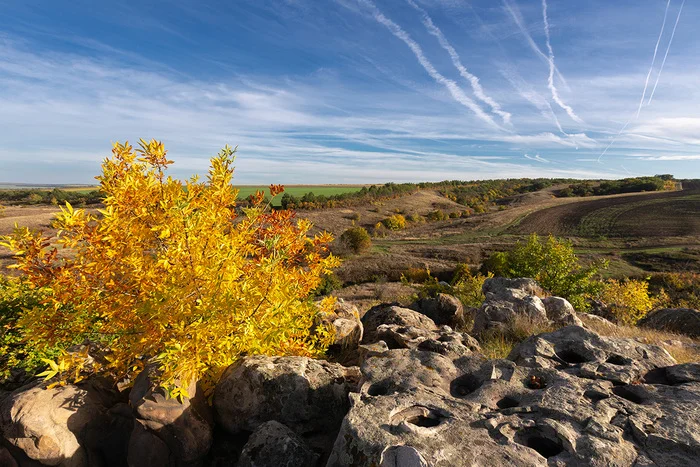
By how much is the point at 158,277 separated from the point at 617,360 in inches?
327

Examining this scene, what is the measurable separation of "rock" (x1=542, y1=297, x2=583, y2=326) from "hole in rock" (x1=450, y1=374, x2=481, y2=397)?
7.52 meters

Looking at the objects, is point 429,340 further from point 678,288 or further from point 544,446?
point 678,288

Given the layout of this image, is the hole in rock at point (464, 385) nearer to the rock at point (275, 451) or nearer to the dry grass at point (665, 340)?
the rock at point (275, 451)

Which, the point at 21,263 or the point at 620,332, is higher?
the point at 21,263

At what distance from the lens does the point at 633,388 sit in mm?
5211

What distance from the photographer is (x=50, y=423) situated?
5.20m

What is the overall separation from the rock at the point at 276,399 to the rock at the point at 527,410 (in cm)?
105

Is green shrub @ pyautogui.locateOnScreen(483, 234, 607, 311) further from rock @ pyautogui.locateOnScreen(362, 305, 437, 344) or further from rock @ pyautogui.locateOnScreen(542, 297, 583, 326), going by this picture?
rock @ pyautogui.locateOnScreen(362, 305, 437, 344)

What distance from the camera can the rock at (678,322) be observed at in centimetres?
1284

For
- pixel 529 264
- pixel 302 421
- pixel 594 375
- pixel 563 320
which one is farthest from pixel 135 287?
pixel 529 264

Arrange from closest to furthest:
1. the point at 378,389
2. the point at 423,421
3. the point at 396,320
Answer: the point at 423,421
the point at 378,389
the point at 396,320

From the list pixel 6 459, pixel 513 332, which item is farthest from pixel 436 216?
pixel 6 459

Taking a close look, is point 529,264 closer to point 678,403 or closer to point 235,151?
point 678,403

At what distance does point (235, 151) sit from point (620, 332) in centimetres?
1338
